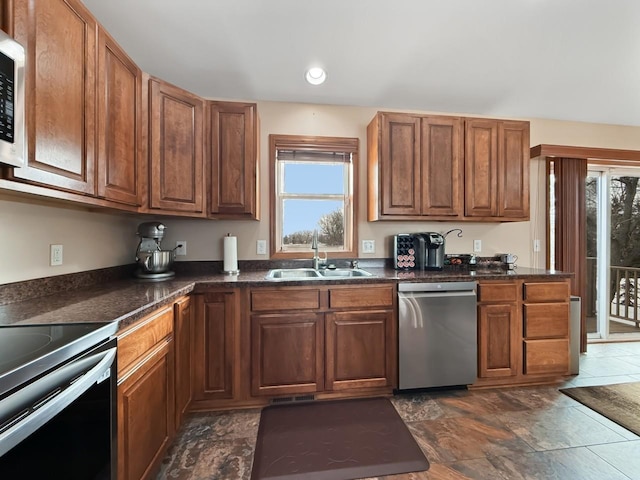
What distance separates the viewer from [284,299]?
2.03 metres

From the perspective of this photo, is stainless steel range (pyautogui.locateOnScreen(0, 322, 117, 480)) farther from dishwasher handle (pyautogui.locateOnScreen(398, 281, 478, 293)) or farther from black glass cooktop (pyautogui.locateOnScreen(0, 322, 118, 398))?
dishwasher handle (pyautogui.locateOnScreen(398, 281, 478, 293))

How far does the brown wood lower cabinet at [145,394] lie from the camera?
1109 mm

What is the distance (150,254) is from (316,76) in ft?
6.35

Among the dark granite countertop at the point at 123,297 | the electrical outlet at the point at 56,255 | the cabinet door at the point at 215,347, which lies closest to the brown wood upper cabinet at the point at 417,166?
the dark granite countertop at the point at 123,297

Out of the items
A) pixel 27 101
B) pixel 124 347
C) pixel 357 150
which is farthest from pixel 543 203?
pixel 27 101

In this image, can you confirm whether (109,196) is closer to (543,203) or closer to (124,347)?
(124,347)

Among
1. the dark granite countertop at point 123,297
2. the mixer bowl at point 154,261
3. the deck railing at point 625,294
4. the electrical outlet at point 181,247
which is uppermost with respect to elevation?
the electrical outlet at point 181,247

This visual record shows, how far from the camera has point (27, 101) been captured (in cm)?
105

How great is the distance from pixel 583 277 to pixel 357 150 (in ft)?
9.26

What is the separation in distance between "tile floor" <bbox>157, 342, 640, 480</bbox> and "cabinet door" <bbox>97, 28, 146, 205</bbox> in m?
1.55

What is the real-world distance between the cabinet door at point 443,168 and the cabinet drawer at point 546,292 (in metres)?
0.88

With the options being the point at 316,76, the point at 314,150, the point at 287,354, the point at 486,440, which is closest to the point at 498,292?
the point at 486,440

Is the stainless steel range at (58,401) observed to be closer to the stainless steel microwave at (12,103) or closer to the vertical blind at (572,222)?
the stainless steel microwave at (12,103)

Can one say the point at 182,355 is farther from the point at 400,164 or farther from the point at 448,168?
the point at 448,168
